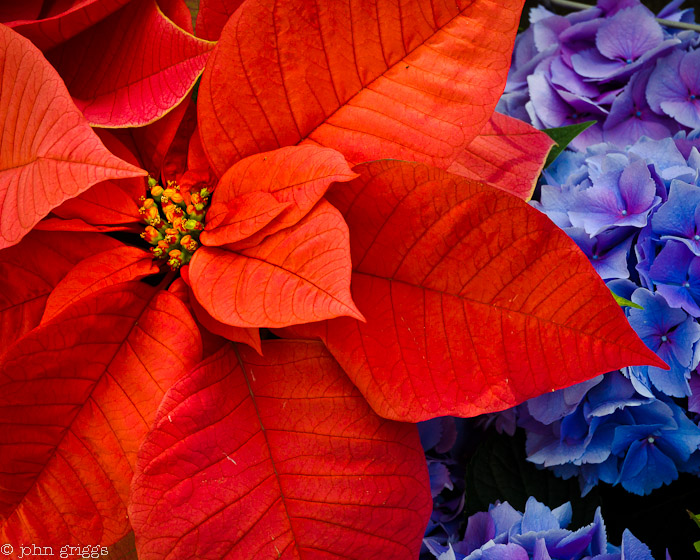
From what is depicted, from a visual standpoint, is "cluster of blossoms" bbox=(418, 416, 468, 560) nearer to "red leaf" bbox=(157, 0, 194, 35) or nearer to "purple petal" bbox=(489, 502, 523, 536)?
"purple petal" bbox=(489, 502, 523, 536)

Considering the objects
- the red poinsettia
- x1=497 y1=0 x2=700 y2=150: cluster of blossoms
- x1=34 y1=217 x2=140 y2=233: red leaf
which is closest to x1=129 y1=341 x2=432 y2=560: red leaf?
the red poinsettia

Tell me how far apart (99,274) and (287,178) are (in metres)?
0.12

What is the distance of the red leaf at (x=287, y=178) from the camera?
32cm

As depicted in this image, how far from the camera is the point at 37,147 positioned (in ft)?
1.05

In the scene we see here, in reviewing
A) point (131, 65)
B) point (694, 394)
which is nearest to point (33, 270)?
point (131, 65)

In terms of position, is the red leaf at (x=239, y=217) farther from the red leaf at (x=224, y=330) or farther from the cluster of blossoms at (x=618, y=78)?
the cluster of blossoms at (x=618, y=78)

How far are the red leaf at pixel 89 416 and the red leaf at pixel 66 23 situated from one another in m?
0.16

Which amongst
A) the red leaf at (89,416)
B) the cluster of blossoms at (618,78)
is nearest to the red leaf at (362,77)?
the red leaf at (89,416)

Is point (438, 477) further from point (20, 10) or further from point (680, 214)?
point (20, 10)

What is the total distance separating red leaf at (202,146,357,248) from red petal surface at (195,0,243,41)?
0.11 m

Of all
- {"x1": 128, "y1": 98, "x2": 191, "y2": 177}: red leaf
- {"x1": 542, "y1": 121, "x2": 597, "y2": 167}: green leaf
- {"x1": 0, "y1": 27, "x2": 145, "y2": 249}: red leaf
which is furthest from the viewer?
{"x1": 542, "y1": 121, "x2": 597, "y2": 167}: green leaf

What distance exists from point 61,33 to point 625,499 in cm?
58

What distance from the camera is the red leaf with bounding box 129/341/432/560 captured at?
1.16 ft

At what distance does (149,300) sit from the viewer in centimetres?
39
